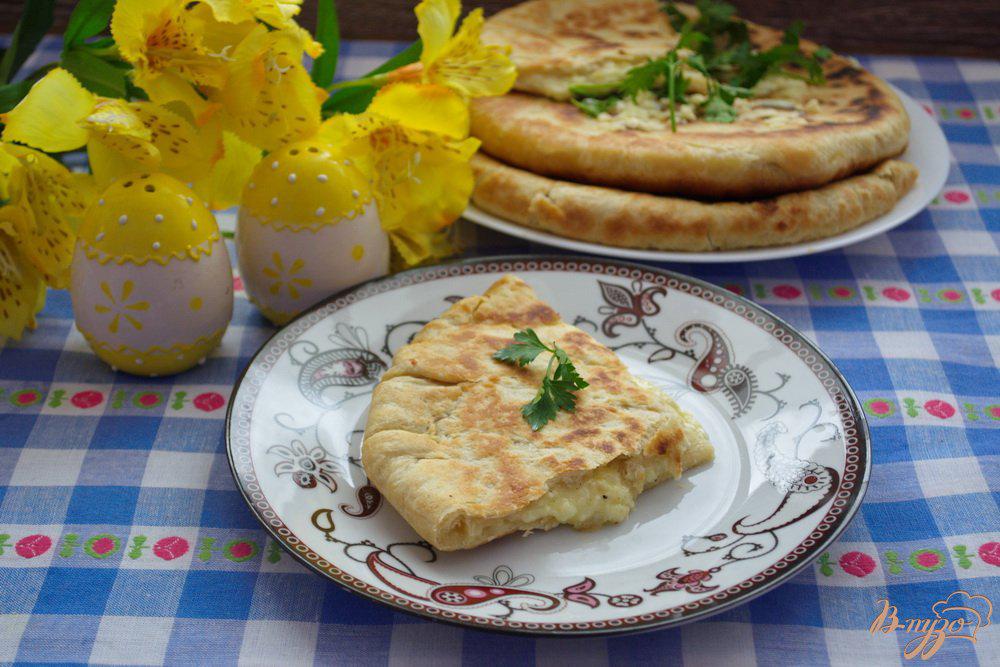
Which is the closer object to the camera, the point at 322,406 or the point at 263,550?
the point at 263,550

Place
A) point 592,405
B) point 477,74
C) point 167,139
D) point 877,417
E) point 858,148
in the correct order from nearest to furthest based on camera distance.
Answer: point 592,405 < point 167,139 < point 877,417 < point 477,74 < point 858,148

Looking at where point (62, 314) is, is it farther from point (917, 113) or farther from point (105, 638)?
point (917, 113)

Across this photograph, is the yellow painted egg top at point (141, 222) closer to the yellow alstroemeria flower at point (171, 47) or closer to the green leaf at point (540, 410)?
the yellow alstroemeria flower at point (171, 47)

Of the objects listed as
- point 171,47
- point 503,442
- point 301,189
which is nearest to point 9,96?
point 171,47

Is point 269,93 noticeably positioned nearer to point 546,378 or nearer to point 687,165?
point 546,378

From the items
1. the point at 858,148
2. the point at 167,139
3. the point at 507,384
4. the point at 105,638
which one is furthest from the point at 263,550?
the point at 858,148

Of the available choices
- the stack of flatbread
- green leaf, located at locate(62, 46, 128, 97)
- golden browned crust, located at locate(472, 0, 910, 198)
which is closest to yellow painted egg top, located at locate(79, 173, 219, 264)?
green leaf, located at locate(62, 46, 128, 97)
